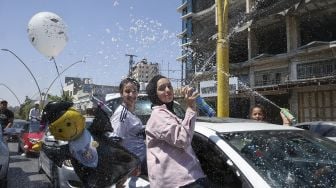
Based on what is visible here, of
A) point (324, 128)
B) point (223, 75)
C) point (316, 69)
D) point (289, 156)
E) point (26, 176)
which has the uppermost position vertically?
point (316, 69)

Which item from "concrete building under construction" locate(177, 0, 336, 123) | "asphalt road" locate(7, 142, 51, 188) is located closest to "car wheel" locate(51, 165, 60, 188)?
"asphalt road" locate(7, 142, 51, 188)

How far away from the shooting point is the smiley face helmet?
3166 mm

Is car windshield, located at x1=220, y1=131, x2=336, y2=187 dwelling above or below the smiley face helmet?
below

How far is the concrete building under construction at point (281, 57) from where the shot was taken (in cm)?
2214

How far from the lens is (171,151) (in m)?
2.85

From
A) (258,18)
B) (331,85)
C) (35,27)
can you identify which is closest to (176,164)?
(35,27)

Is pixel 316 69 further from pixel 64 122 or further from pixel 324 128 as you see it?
pixel 64 122

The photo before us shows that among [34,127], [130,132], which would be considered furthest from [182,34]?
[130,132]

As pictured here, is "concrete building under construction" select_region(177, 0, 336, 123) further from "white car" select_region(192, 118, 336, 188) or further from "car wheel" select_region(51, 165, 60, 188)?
"white car" select_region(192, 118, 336, 188)

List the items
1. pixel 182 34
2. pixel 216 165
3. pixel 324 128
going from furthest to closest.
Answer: pixel 182 34, pixel 324 128, pixel 216 165

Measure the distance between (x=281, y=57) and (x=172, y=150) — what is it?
23351mm

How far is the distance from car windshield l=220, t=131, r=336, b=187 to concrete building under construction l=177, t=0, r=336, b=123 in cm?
1569

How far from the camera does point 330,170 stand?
297 centimetres

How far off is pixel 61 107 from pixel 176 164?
1.08 metres
